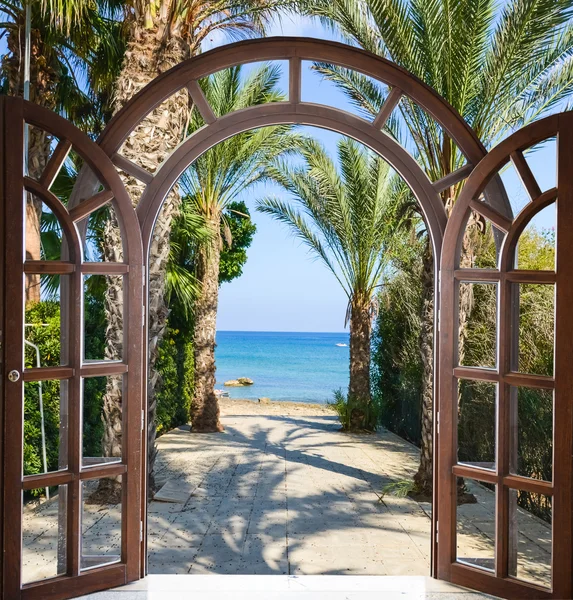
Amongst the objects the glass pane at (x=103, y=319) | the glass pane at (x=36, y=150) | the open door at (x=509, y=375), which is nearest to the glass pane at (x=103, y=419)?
the glass pane at (x=103, y=319)

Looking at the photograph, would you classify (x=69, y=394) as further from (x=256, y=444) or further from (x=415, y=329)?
(x=415, y=329)

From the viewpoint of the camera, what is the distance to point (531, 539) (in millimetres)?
5191

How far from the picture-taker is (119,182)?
11.5 ft

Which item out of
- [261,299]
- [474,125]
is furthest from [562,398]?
[261,299]

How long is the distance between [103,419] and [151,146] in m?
2.80

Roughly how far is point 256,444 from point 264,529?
4.45 meters

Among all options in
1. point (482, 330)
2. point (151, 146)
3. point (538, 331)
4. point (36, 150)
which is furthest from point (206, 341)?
point (538, 331)

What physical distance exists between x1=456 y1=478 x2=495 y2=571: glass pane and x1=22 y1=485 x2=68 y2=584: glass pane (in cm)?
259

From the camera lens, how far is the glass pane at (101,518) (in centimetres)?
502

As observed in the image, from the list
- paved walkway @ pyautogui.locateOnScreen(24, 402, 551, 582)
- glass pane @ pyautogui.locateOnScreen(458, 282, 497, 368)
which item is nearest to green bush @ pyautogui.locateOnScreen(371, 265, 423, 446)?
glass pane @ pyautogui.locateOnScreen(458, 282, 497, 368)

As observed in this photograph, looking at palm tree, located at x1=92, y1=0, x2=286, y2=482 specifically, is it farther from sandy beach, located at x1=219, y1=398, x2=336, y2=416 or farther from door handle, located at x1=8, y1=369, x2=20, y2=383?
sandy beach, located at x1=219, y1=398, x2=336, y2=416

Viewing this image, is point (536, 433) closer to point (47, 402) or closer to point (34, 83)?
point (47, 402)

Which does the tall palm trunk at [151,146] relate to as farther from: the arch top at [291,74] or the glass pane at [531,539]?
the glass pane at [531,539]

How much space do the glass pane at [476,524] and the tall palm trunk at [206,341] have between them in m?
5.36
